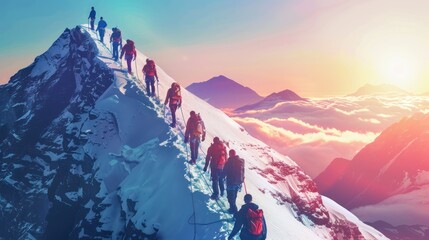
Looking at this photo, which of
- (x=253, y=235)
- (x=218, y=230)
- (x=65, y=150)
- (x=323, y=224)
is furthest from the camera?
(x=323, y=224)

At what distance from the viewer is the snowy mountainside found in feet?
68.6

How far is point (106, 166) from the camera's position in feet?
95.8

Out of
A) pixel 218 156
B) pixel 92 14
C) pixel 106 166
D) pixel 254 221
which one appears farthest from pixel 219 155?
pixel 92 14

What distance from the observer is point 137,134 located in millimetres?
30891

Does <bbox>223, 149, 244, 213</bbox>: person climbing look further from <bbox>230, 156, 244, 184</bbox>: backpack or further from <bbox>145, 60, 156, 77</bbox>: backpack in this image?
<bbox>145, 60, 156, 77</bbox>: backpack

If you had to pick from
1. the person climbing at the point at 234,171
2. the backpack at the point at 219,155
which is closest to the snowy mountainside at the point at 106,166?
the person climbing at the point at 234,171

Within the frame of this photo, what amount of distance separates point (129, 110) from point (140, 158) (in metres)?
7.27

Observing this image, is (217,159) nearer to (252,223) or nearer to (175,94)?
(252,223)

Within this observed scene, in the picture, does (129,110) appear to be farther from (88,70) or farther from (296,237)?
(296,237)

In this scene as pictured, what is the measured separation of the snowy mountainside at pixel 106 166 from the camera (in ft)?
68.6

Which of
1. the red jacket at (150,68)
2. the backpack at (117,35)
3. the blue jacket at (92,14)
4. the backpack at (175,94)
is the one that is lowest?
the backpack at (175,94)

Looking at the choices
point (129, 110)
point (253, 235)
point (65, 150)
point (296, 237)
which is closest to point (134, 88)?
point (129, 110)

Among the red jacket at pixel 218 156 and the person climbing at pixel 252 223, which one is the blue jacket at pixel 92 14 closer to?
the red jacket at pixel 218 156

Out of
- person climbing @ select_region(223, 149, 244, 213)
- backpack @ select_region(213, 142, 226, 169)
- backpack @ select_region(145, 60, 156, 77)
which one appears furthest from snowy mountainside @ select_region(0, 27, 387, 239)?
backpack @ select_region(145, 60, 156, 77)
